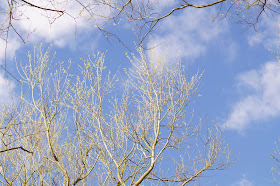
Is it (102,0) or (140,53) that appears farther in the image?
(140,53)

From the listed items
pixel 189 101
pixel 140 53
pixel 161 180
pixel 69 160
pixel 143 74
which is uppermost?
pixel 140 53

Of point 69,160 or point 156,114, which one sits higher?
point 156,114

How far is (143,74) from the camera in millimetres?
7367

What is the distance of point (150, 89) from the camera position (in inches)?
285

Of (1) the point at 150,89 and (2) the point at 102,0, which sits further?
(1) the point at 150,89

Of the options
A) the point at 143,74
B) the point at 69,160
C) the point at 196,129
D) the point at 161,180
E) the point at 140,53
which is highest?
the point at 140,53

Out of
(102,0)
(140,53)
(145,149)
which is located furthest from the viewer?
(140,53)

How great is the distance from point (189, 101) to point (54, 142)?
3.26 meters

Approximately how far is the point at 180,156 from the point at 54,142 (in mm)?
2945

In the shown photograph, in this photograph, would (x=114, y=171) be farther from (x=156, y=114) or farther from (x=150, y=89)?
(x=150, y=89)

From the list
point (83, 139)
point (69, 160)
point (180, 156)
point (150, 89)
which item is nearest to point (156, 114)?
point (150, 89)

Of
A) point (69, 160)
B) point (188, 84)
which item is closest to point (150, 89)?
point (188, 84)

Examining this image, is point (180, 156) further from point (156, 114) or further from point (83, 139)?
point (83, 139)

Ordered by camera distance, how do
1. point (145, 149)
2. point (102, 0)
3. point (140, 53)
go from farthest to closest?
1. point (140, 53)
2. point (145, 149)
3. point (102, 0)
